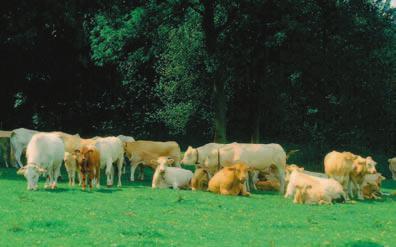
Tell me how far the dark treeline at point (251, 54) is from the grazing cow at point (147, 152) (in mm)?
7286

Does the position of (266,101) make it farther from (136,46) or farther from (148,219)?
(148,219)

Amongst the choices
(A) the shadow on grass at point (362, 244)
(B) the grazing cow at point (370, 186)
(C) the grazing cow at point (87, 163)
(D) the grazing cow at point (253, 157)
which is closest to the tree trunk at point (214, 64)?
(D) the grazing cow at point (253, 157)

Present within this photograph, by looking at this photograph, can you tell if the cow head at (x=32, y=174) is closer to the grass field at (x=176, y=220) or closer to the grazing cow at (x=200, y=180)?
the grass field at (x=176, y=220)

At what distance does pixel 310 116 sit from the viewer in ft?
159

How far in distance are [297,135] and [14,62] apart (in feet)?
66.3

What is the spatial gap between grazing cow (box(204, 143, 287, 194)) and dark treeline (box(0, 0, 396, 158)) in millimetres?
9399

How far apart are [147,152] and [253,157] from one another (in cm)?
514

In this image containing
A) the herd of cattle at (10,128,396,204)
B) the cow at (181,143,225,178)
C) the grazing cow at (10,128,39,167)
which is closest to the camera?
the herd of cattle at (10,128,396,204)

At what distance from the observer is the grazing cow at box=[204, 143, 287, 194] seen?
2548 centimetres

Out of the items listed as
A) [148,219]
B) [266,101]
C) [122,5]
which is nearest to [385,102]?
[266,101]

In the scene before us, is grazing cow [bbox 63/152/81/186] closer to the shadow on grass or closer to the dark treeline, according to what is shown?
the dark treeline

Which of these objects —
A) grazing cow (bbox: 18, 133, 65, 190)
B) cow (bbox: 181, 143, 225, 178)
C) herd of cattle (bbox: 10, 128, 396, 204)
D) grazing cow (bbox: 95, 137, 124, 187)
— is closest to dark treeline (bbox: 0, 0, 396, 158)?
herd of cattle (bbox: 10, 128, 396, 204)

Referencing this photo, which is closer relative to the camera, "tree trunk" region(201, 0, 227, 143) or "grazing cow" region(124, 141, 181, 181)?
"grazing cow" region(124, 141, 181, 181)

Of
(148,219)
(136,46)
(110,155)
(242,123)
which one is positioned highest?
(136,46)
